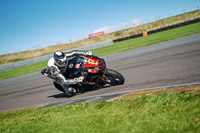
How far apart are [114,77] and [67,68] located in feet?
5.26

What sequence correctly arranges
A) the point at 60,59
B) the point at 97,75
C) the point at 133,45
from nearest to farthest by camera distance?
the point at 60,59 < the point at 97,75 < the point at 133,45

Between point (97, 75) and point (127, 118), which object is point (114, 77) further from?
point (127, 118)

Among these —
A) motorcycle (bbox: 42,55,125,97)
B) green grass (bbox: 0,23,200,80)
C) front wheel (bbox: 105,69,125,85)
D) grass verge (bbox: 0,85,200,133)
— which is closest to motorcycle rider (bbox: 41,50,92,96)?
motorcycle (bbox: 42,55,125,97)

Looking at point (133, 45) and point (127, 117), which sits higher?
point (133, 45)

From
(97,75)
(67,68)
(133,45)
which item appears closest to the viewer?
(97,75)

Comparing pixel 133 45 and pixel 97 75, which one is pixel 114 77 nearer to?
pixel 97 75

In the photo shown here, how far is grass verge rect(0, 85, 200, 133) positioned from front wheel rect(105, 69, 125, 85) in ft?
6.99

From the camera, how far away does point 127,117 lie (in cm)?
397

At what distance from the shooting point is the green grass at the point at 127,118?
3273mm

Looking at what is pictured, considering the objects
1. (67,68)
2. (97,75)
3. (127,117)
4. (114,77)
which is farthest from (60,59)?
(127,117)

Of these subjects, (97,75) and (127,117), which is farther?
(97,75)

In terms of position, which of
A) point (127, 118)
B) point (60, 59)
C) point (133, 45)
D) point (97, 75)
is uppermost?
point (60, 59)

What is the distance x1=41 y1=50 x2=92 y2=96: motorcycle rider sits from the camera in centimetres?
769

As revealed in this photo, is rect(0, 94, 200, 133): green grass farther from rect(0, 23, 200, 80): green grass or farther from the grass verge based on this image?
rect(0, 23, 200, 80): green grass
